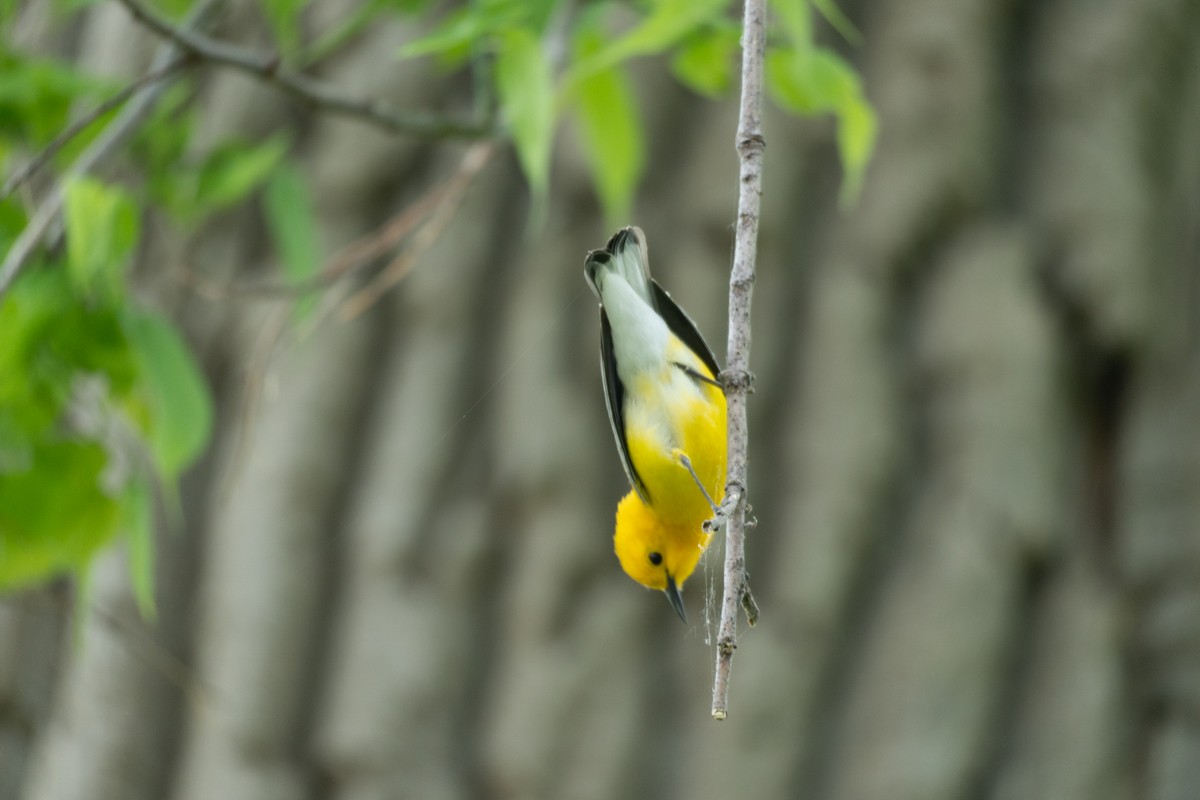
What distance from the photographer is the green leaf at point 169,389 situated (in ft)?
4.49

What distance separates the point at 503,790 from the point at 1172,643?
1.38 meters

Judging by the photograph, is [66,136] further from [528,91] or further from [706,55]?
[706,55]

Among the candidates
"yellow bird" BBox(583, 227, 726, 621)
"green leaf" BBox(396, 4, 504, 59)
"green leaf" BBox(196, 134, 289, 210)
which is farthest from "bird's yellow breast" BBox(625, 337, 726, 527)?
"green leaf" BBox(196, 134, 289, 210)

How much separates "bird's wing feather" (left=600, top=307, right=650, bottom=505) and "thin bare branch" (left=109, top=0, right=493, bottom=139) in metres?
0.65

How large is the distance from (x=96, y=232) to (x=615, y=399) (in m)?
0.74

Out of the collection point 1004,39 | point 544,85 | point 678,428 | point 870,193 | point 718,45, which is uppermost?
point 1004,39

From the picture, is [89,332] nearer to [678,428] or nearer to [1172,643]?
[678,428]

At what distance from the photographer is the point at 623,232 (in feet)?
2.37

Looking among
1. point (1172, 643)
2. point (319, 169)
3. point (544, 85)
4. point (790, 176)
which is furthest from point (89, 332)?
point (1172, 643)

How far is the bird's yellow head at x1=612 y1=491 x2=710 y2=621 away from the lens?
2.90 feet

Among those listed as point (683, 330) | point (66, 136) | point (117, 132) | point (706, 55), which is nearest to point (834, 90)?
point (706, 55)

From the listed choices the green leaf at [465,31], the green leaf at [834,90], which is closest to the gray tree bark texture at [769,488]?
the green leaf at [834,90]

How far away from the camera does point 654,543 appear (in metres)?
0.90

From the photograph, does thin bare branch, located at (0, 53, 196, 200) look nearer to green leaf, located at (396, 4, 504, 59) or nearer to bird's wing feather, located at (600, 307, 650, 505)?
green leaf, located at (396, 4, 504, 59)
